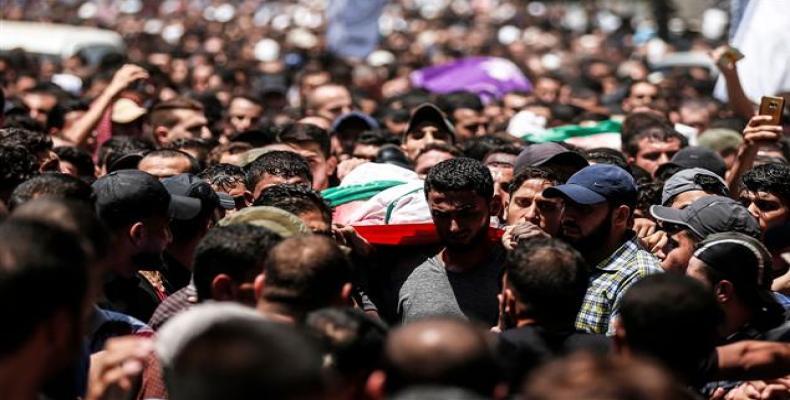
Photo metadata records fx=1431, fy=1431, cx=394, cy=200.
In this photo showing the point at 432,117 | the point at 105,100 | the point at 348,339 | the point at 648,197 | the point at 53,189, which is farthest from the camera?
the point at 432,117

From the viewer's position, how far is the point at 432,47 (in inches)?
1068

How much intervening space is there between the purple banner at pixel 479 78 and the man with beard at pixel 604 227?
31.3 feet

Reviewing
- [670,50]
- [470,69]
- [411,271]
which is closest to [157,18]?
[670,50]

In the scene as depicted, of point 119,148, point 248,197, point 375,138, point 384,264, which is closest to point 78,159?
point 119,148

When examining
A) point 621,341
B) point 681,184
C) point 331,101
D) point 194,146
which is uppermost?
point 621,341

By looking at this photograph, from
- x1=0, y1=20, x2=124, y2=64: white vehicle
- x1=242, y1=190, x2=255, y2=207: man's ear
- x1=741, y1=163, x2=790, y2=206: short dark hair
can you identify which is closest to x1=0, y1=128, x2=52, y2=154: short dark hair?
x1=242, y1=190, x2=255, y2=207: man's ear

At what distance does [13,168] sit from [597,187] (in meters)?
2.46

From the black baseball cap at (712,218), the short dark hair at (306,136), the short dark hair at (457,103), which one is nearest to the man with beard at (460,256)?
the black baseball cap at (712,218)

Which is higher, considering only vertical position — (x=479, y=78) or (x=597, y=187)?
(x=597, y=187)

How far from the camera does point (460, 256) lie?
588cm

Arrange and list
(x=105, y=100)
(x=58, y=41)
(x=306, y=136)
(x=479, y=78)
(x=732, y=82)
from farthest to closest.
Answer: (x=58, y=41) → (x=479, y=78) → (x=105, y=100) → (x=732, y=82) → (x=306, y=136)

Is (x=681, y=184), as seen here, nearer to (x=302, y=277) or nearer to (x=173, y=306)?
(x=173, y=306)

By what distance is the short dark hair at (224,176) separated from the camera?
6746 mm

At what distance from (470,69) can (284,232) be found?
11408 mm
